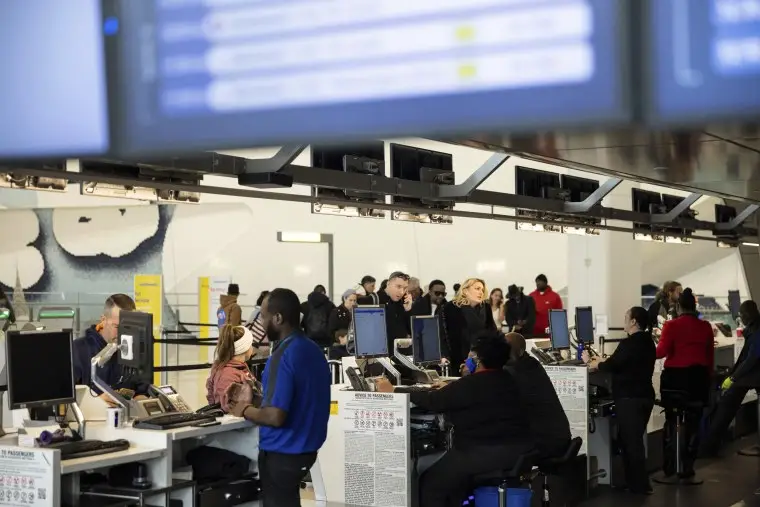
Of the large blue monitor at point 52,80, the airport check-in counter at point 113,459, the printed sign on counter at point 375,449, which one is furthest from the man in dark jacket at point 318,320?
the large blue monitor at point 52,80

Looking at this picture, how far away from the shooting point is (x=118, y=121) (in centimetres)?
200

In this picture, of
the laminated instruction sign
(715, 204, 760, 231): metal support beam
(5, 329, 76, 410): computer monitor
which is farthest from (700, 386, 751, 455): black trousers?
the laminated instruction sign

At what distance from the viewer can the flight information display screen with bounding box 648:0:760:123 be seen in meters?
1.52

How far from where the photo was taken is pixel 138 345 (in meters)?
4.86

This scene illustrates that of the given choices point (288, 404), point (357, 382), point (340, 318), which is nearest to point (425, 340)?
point (357, 382)

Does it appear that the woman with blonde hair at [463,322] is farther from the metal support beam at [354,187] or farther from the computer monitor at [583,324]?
the computer monitor at [583,324]

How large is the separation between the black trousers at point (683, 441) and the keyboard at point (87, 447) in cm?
547

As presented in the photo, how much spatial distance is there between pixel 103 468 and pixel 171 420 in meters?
0.37

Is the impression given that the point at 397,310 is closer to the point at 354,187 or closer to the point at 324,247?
the point at 354,187

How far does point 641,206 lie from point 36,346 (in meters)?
8.58

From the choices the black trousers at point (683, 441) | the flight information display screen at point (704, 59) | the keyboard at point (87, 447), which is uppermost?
the flight information display screen at point (704, 59)

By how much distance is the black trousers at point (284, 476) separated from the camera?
4312 mm

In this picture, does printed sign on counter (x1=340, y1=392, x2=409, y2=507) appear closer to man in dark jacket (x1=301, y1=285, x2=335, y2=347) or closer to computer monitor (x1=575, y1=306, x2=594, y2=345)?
computer monitor (x1=575, y1=306, x2=594, y2=345)

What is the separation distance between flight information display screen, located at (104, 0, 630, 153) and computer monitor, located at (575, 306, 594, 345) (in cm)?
826
